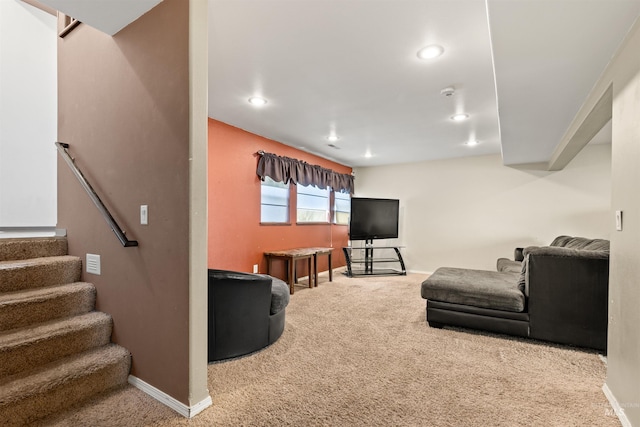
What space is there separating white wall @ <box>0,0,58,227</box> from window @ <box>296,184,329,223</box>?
3.38m

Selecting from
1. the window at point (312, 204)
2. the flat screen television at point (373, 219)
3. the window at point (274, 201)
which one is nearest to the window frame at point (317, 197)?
the window at point (312, 204)

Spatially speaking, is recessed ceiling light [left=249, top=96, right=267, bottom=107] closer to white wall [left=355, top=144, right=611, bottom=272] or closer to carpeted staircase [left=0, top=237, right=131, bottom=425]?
carpeted staircase [left=0, top=237, right=131, bottom=425]

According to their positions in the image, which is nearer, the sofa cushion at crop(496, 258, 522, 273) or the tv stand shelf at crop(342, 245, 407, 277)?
the sofa cushion at crop(496, 258, 522, 273)

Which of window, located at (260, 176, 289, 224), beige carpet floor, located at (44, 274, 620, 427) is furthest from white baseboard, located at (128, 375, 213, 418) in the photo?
window, located at (260, 176, 289, 224)

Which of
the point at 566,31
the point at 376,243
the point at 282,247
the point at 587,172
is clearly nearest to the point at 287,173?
the point at 282,247

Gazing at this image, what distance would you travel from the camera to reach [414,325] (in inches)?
122

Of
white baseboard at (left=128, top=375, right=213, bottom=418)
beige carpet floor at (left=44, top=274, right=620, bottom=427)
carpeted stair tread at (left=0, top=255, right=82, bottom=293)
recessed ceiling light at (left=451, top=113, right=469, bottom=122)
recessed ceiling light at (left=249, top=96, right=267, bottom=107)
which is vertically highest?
recessed ceiling light at (left=249, top=96, right=267, bottom=107)

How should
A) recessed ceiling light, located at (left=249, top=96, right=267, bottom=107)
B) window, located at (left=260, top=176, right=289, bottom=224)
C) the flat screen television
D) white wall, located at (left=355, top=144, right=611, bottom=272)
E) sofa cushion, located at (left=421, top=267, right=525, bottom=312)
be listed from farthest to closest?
the flat screen television → white wall, located at (left=355, top=144, right=611, bottom=272) → window, located at (left=260, top=176, right=289, bottom=224) → recessed ceiling light, located at (left=249, top=96, right=267, bottom=107) → sofa cushion, located at (left=421, top=267, right=525, bottom=312)

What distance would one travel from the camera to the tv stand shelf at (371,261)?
229 inches

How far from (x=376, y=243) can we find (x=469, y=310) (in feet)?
12.8

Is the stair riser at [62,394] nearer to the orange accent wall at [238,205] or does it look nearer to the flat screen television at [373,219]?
the orange accent wall at [238,205]

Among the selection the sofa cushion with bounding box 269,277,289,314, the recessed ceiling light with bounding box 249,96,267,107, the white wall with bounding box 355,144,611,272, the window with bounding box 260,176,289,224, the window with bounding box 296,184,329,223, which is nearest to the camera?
the sofa cushion with bounding box 269,277,289,314

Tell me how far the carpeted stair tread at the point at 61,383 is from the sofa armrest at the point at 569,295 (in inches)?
126

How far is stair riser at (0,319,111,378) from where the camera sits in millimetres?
1636
